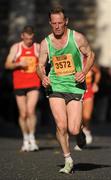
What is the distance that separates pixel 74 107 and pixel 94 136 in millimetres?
8593

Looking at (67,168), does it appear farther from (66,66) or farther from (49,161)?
(49,161)

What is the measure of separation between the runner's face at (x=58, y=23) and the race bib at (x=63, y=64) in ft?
1.02

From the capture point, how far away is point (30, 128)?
1538cm

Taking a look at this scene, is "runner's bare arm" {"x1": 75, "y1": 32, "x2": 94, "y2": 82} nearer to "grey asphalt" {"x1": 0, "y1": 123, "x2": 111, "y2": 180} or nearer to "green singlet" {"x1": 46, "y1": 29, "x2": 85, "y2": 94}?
"green singlet" {"x1": 46, "y1": 29, "x2": 85, "y2": 94}

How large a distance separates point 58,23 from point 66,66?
574 millimetres

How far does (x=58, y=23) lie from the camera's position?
1134 centimetres

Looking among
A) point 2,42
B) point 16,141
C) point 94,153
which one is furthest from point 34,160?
point 2,42

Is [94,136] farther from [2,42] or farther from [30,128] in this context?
[2,42]

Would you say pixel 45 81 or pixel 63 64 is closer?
pixel 45 81

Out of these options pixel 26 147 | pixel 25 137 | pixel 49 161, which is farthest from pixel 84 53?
pixel 25 137

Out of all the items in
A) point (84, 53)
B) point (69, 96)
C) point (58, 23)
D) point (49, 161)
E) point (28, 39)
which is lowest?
point (49, 161)

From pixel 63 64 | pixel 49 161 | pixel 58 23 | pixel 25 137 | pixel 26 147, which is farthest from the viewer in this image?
pixel 25 137

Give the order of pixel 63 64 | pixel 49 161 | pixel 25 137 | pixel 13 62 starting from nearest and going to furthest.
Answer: pixel 63 64 → pixel 49 161 → pixel 13 62 → pixel 25 137

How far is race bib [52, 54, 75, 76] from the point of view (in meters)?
11.6
